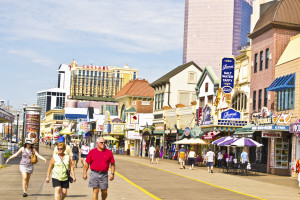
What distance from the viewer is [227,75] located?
40.8 m

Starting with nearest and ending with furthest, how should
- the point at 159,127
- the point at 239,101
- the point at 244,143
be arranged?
the point at 244,143
the point at 239,101
the point at 159,127

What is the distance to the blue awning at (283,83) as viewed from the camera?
3238 centimetres

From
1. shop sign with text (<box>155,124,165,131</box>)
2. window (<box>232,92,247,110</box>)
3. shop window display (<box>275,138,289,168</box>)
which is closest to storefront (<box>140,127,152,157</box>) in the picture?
shop sign with text (<box>155,124,165,131</box>)

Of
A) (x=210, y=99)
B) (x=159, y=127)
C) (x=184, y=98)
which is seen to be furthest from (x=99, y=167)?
(x=184, y=98)

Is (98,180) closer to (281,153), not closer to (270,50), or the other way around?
(281,153)

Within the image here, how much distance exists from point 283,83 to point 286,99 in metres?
1.30

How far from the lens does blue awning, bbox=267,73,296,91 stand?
106 feet

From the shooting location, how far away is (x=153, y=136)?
6550 cm

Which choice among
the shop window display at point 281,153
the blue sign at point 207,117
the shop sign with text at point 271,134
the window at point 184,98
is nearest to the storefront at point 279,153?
the shop window display at point 281,153

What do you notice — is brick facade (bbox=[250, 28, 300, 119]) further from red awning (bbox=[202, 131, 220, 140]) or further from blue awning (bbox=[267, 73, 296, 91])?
red awning (bbox=[202, 131, 220, 140])

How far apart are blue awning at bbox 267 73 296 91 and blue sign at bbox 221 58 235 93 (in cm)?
645

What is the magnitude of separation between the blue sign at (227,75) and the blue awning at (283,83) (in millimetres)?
6445

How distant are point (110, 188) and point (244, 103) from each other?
962 inches

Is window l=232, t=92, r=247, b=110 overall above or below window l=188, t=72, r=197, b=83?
below
